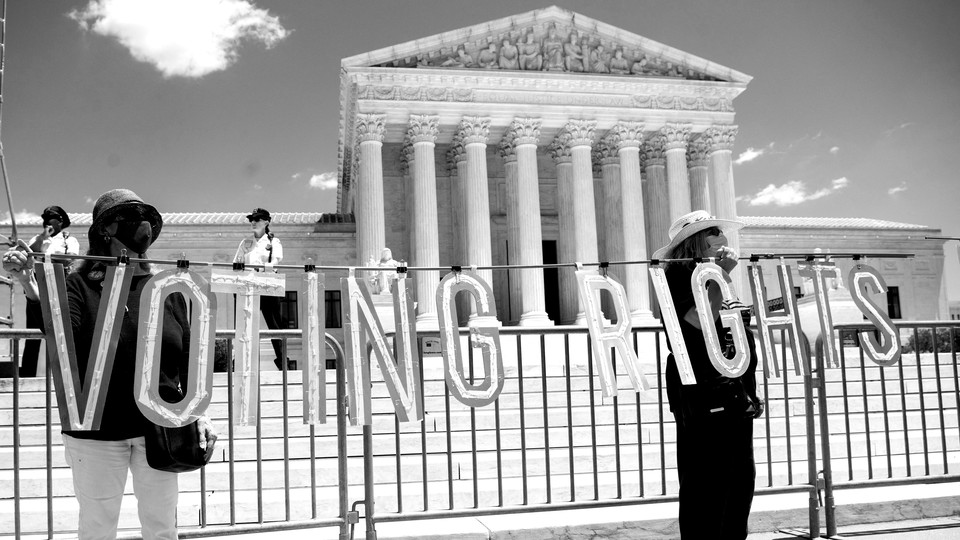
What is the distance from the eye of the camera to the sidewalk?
560 cm

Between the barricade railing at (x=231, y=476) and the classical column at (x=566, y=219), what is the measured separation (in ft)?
60.4

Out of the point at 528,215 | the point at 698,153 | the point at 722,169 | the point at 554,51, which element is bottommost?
the point at 528,215

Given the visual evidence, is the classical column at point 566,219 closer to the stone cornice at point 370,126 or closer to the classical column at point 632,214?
the classical column at point 632,214

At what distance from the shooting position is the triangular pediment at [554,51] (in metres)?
26.2

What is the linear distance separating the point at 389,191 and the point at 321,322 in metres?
24.3

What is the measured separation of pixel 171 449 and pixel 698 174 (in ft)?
90.1

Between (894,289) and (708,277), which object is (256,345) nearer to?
(708,277)

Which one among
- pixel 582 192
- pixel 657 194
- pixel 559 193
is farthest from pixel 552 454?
pixel 657 194

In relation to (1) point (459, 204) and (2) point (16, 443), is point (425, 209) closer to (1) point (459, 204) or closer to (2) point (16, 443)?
(1) point (459, 204)

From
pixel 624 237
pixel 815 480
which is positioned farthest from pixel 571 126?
pixel 815 480

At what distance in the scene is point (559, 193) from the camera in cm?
2767

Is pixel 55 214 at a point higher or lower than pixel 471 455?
higher

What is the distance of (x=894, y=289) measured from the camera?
129 feet

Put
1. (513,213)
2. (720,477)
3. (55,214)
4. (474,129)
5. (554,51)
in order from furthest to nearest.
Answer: (554,51) → (513,213) → (474,129) → (55,214) → (720,477)
